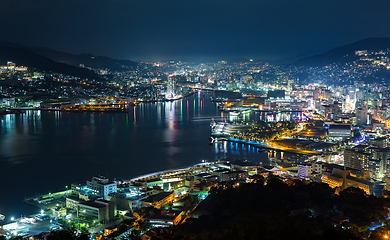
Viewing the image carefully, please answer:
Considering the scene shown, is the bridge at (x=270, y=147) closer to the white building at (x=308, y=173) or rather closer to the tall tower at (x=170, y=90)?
the white building at (x=308, y=173)

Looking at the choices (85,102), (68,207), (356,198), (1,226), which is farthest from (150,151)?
(85,102)

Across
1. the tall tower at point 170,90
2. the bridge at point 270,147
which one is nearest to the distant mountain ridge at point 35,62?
the tall tower at point 170,90

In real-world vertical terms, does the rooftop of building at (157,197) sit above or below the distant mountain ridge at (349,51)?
below

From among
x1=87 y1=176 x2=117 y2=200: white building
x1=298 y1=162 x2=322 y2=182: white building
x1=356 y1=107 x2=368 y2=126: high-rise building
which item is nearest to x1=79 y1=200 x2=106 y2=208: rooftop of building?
x1=87 y1=176 x2=117 y2=200: white building

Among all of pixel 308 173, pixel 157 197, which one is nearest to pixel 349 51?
pixel 308 173

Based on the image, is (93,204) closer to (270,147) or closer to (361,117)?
(270,147)

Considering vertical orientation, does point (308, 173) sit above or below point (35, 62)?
below
